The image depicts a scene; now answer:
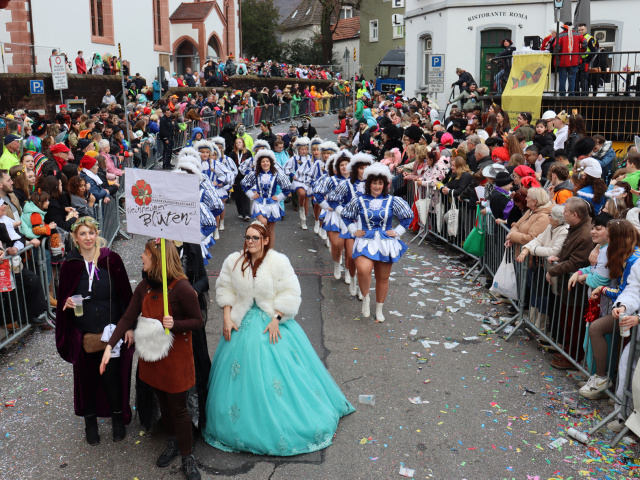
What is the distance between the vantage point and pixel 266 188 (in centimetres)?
1105

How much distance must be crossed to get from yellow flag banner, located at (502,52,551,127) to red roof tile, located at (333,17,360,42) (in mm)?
46896

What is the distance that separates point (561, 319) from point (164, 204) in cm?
419

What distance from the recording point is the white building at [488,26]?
74.6ft

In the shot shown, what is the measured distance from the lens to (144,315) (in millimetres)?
4844

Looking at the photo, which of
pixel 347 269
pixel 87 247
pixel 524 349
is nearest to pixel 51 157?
pixel 347 269

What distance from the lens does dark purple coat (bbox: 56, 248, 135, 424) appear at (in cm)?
518

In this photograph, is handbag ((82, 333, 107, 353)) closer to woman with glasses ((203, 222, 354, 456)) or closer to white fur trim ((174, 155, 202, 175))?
woman with glasses ((203, 222, 354, 456))

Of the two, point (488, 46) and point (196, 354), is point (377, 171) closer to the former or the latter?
point (196, 354)

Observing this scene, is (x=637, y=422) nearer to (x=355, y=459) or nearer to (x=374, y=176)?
(x=355, y=459)

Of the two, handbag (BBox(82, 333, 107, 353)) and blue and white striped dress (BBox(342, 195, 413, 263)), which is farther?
blue and white striped dress (BBox(342, 195, 413, 263))

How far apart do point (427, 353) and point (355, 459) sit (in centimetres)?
234

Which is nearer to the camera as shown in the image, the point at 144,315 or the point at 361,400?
the point at 144,315

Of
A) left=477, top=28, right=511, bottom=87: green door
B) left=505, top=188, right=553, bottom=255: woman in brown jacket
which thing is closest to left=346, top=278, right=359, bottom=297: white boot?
left=505, top=188, right=553, bottom=255: woman in brown jacket

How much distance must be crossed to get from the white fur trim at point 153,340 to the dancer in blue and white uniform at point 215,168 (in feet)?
23.5
